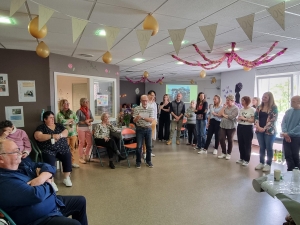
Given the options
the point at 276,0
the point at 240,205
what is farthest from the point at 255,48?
the point at 240,205

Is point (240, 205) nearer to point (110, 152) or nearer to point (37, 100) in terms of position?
point (110, 152)

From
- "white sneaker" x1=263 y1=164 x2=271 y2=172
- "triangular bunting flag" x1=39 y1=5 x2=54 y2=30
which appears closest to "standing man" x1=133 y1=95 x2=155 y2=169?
"white sneaker" x1=263 y1=164 x2=271 y2=172

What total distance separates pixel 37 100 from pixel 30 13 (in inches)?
86.4

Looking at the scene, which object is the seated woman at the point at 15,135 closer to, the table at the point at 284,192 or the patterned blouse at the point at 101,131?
the patterned blouse at the point at 101,131

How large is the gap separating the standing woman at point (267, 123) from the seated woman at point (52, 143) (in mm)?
3434

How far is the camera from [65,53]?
428 centimetres

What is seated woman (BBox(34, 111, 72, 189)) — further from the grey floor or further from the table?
the table

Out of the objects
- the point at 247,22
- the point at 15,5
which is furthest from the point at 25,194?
the point at 247,22

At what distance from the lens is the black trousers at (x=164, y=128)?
6.32 meters

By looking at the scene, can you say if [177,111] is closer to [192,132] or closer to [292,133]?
[192,132]

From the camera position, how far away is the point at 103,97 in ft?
18.6

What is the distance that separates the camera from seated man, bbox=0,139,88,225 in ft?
4.57

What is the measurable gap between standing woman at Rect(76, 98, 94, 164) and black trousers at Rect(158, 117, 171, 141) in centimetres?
255

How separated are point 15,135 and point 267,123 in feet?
13.6
